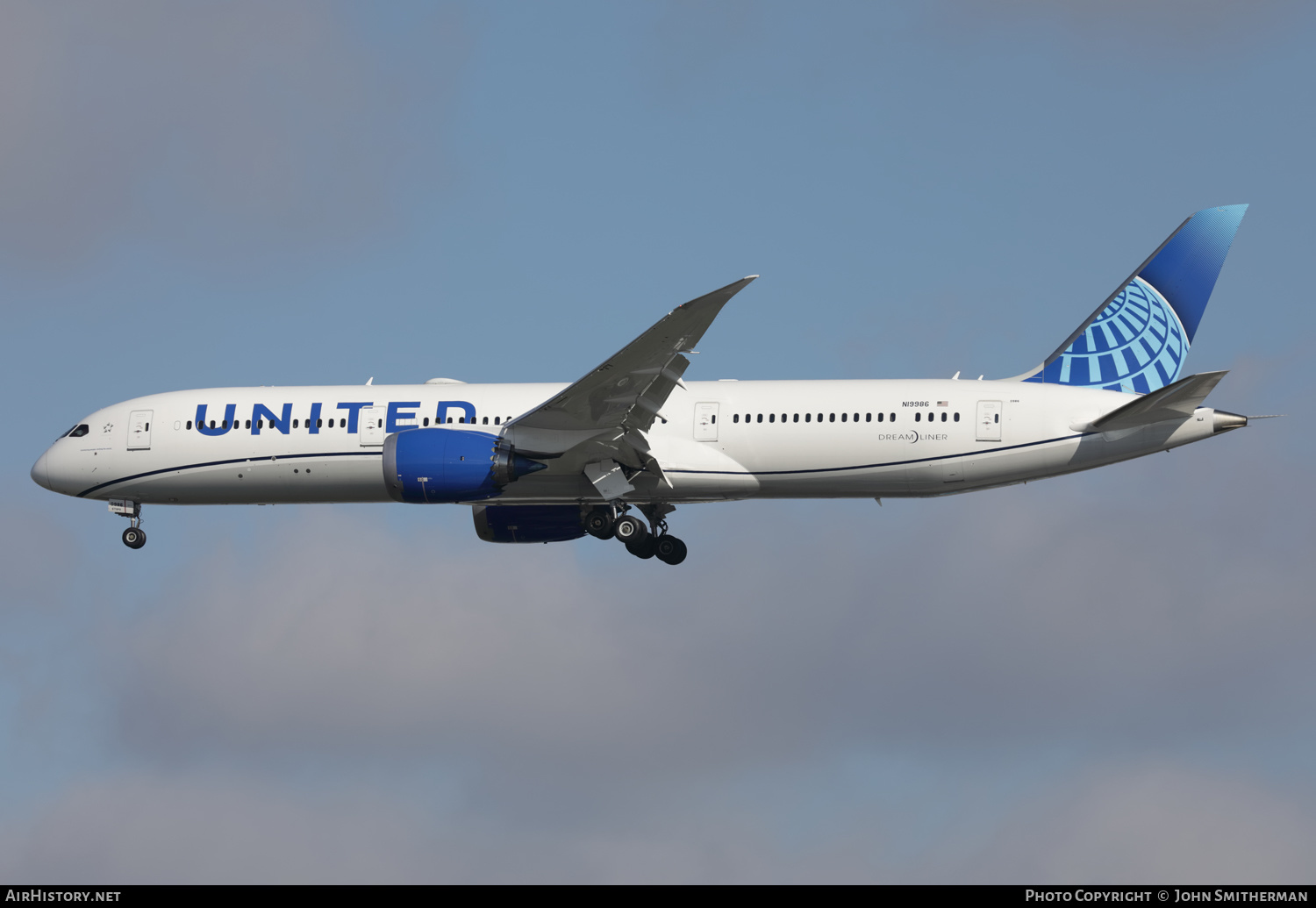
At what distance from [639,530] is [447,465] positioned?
5363 millimetres

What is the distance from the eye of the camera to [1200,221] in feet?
145

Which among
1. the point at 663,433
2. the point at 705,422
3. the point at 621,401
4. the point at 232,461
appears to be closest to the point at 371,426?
the point at 232,461

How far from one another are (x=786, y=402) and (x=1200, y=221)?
468 inches

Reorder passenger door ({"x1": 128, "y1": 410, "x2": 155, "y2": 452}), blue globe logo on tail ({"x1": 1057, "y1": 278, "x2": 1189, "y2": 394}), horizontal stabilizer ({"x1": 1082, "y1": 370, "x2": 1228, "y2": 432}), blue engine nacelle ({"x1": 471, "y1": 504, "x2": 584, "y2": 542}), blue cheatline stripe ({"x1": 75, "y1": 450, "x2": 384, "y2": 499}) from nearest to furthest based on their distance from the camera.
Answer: horizontal stabilizer ({"x1": 1082, "y1": 370, "x2": 1228, "y2": 432})
blue cheatline stripe ({"x1": 75, "y1": 450, "x2": 384, "y2": 499})
blue globe logo on tail ({"x1": 1057, "y1": 278, "x2": 1189, "y2": 394})
passenger door ({"x1": 128, "y1": 410, "x2": 155, "y2": 452})
blue engine nacelle ({"x1": 471, "y1": 504, "x2": 584, "y2": 542})

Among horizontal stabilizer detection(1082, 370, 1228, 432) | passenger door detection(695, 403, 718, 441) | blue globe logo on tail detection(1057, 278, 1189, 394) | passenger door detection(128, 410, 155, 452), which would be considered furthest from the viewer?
passenger door detection(128, 410, 155, 452)

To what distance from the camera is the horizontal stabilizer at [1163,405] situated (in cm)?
3719

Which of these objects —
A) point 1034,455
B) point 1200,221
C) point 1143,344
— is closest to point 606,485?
point 1034,455

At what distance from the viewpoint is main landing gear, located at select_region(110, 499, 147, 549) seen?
43719 mm

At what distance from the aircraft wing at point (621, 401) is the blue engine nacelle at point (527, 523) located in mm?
3966

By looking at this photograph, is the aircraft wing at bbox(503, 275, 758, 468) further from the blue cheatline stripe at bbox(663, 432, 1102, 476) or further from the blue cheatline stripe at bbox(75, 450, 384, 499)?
the blue cheatline stripe at bbox(75, 450, 384, 499)

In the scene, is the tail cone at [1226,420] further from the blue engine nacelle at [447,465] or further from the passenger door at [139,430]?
the passenger door at [139,430]

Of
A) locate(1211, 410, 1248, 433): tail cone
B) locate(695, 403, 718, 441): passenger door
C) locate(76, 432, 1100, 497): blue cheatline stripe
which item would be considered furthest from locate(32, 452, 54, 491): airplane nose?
locate(1211, 410, 1248, 433): tail cone

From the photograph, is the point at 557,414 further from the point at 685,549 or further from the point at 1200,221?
the point at 1200,221

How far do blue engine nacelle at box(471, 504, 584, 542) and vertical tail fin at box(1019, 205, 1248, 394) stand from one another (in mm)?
11328
